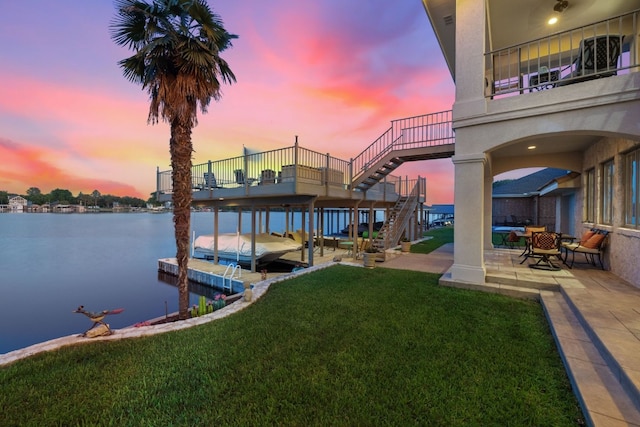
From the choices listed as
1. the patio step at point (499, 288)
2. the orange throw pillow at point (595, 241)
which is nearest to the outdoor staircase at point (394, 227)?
the patio step at point (499, 288)

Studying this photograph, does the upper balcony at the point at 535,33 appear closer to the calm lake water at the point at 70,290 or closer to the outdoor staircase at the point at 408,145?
the outdoor staircase at the point at 408,145

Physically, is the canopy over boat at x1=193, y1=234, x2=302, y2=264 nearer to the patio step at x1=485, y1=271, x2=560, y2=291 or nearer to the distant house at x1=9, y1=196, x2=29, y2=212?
the patio step at x1=485, y1=271, x2=560, y2=291

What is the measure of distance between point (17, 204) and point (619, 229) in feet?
414

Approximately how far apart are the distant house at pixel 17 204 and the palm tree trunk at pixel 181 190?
115709 millimetres

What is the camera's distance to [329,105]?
50.8ft

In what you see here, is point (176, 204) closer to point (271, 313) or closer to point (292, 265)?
point (271, 313)

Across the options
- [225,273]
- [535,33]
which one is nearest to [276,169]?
[225,273]

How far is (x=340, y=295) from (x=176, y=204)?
4700 mm

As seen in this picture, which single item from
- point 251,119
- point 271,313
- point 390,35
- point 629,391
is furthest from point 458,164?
point 251,119

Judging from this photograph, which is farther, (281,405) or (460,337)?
(460,337)

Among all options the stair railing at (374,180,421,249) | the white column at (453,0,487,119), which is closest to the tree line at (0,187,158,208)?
the stair railing at (374,180,421,249)

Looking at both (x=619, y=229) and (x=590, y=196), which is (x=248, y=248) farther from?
(x=590, y=196)

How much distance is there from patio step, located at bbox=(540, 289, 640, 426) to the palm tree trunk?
283 inches

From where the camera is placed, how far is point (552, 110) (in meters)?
4.80
